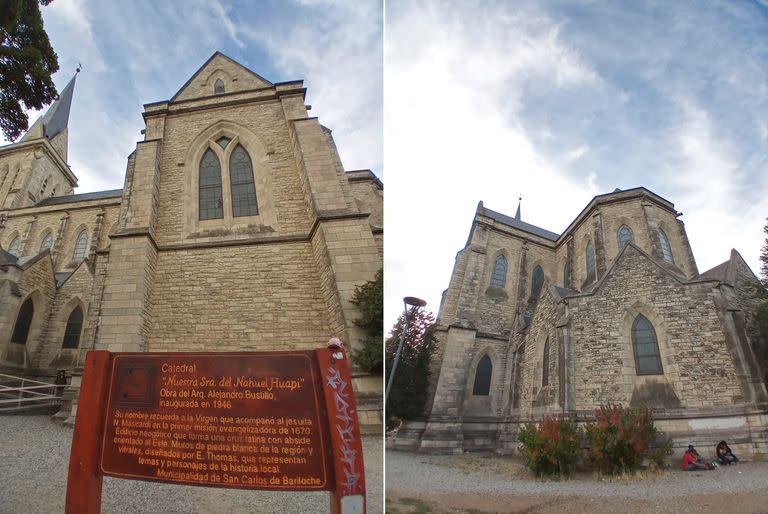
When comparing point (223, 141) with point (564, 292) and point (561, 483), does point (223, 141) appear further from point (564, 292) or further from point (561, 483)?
point (561, 483)

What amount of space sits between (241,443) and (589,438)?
2.45 metres

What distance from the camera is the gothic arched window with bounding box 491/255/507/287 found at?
7.62 metres

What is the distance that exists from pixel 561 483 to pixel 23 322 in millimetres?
14234

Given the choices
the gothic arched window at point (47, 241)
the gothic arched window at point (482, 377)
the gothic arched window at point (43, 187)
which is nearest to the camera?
the gothic arched window at point (482, 377)

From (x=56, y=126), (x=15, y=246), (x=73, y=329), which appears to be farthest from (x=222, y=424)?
(x=56, y=126)

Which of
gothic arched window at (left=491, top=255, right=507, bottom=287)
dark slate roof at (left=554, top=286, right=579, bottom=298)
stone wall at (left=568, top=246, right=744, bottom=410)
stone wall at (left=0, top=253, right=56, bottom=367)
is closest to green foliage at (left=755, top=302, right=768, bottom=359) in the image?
stone wall at (left=568, top=246, right=744, bottom=410)

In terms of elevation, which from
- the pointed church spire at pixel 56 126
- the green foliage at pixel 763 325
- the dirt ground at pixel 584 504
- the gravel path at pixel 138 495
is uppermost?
the pointed church spire at pixel 56 126

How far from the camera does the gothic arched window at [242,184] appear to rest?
380 inches

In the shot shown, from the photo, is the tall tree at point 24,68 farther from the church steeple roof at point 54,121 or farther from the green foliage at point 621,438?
the church steeple roof at point 54,121

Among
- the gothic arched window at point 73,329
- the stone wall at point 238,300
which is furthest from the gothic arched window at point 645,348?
the gothic arched window at point 73,329

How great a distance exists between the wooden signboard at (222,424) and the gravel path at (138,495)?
4.01 feet

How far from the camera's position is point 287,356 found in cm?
279

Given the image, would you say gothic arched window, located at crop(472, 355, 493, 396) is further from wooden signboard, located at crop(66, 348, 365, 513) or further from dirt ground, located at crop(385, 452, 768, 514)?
wooden signboard, located at crop(66, 348, 365, 513)

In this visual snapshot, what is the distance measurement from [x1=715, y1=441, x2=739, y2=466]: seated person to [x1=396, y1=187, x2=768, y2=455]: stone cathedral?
0.05 metres
